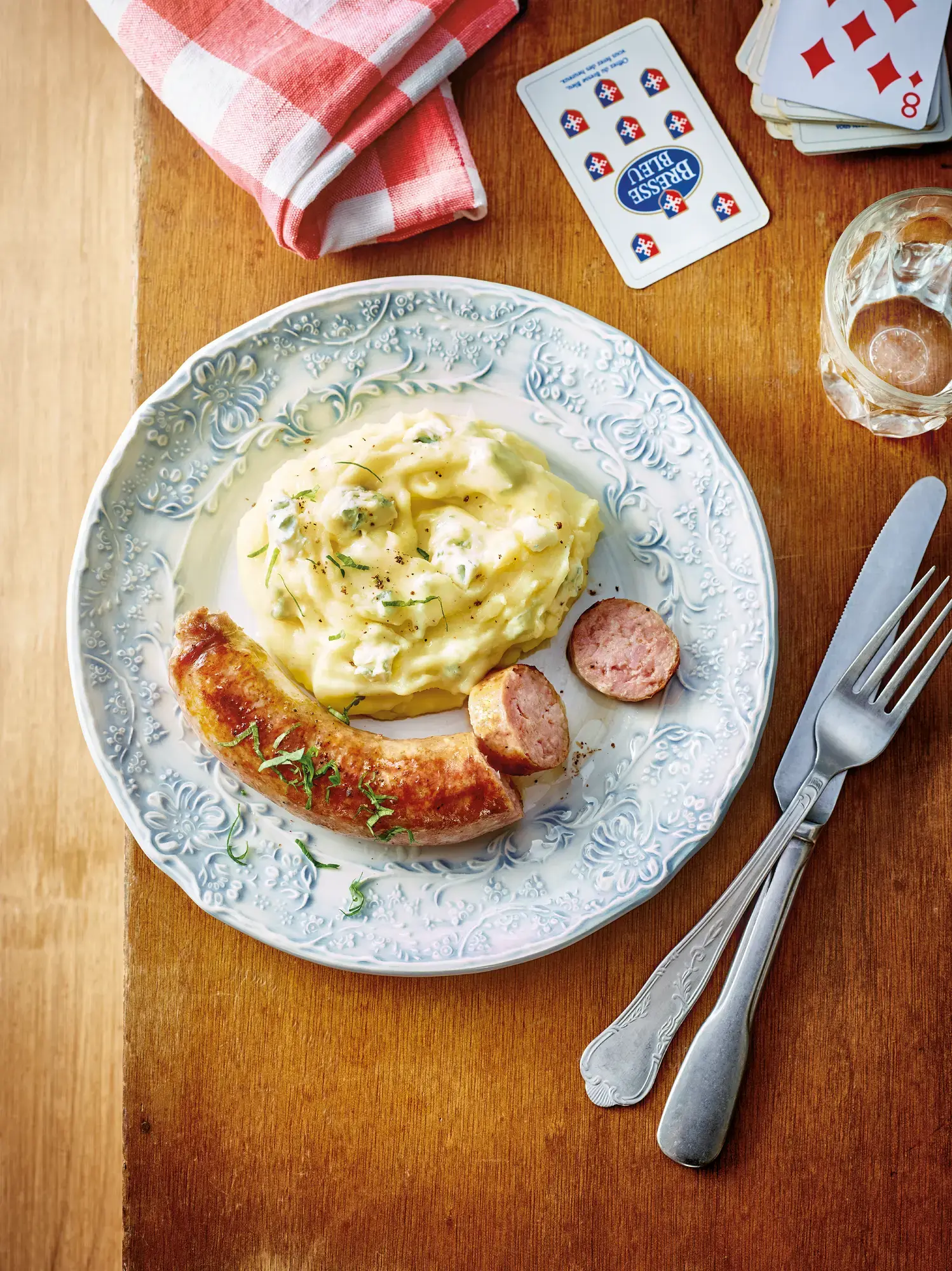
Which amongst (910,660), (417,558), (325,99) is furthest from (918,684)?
(325,99)

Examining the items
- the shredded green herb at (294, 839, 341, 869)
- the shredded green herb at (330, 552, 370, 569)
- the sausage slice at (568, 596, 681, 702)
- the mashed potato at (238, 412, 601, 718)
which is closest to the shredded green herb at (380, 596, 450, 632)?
the mashed potato at (238, 412, 601, 718)

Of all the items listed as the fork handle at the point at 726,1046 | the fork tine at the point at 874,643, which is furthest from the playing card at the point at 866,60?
the fork handle at the point at 726,1046

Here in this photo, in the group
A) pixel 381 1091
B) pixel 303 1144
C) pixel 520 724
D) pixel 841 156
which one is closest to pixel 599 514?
pixel 520 724

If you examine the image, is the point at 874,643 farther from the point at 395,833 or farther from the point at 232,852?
the point at 232,852

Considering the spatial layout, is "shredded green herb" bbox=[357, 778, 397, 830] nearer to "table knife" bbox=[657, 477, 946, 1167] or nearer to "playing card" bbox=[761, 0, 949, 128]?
"table knife" bbox=[657, 477, 946, 1167]

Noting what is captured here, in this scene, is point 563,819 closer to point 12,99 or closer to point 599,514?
point 599,514

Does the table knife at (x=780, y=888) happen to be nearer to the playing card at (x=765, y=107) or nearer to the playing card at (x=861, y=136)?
the playing card at (x=861, y=136)
